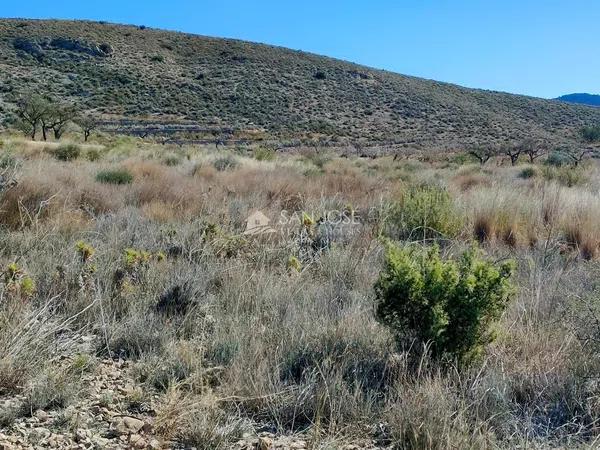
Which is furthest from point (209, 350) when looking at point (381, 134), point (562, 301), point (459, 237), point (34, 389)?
point (381, 134)

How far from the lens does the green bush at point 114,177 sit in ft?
31.2

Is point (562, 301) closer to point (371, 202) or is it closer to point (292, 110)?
point (371, 202)

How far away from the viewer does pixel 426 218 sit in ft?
20.6

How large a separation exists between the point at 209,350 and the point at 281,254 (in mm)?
1993

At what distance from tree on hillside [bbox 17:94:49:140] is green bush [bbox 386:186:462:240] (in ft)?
100

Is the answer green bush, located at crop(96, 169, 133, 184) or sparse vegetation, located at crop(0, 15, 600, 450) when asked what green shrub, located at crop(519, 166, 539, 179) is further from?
green bush, located at crop(96, 169, 133, 184)

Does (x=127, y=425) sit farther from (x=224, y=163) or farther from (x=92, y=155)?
(x=92, y=155)

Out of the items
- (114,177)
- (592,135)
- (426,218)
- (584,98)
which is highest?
(584,98)

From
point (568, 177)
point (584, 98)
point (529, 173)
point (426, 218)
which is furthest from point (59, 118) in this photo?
point (584, 98)

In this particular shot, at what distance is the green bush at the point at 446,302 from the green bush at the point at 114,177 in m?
7.57

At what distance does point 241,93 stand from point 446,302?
54.4 metres

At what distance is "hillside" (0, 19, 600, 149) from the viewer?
47500mm

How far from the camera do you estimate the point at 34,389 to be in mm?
2422

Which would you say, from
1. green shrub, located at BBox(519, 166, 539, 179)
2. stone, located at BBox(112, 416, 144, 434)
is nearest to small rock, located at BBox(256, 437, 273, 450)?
stone, located at BBox(112, 416, 144, 434)
